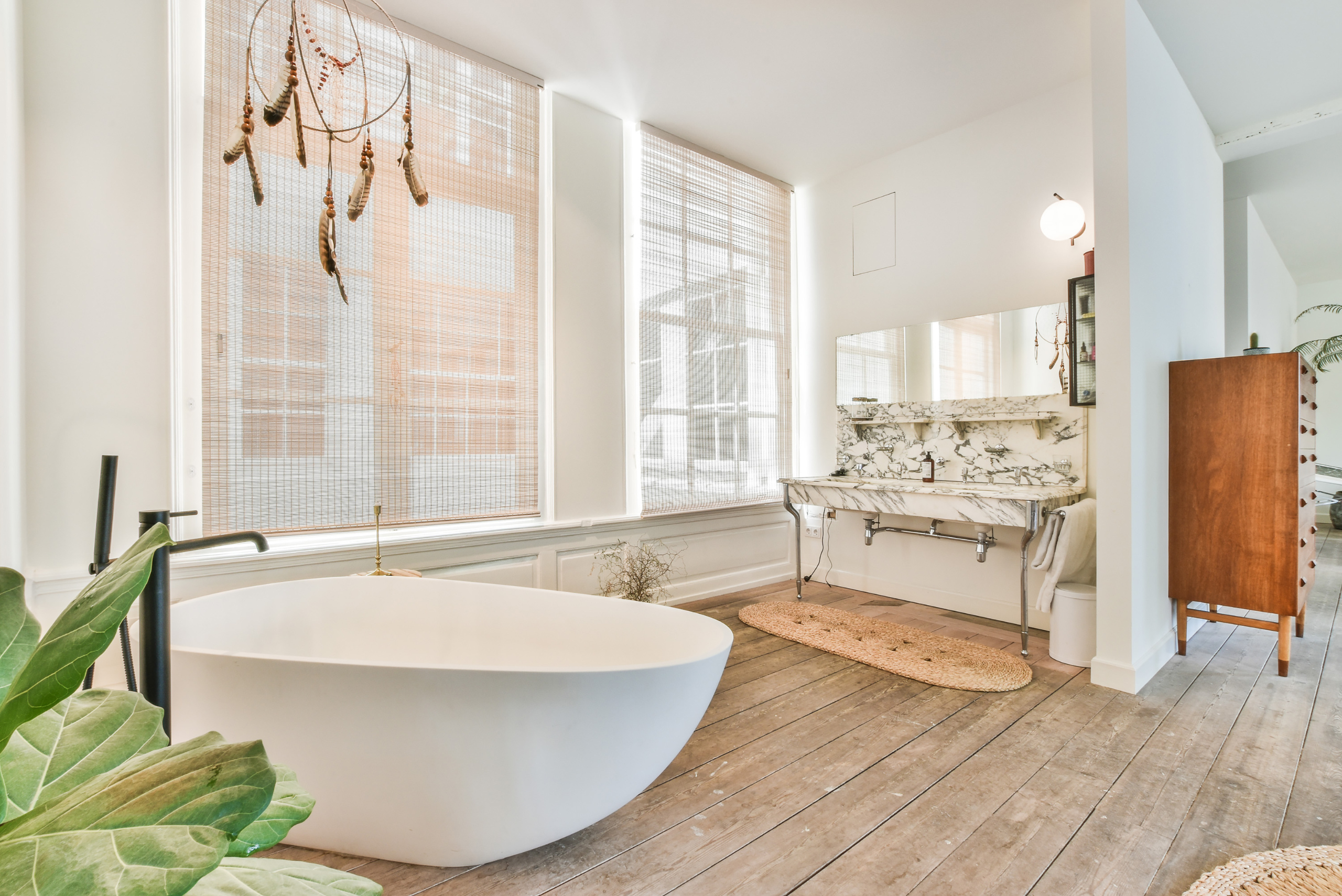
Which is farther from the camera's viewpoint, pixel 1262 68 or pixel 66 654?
pixel 1262 68

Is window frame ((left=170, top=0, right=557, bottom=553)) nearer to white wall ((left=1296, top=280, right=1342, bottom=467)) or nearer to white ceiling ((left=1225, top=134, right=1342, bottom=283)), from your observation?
white ceiling ((left=1225, top=134, right=1342, bottom=283))

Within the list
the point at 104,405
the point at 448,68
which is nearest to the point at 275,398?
the point at 104,405

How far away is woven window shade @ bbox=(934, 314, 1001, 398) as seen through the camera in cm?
339

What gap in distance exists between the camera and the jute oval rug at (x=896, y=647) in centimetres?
257

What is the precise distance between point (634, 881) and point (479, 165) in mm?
2887

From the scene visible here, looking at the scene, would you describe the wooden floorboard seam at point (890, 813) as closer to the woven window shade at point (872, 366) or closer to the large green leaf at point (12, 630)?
the large green leaf at point (12, 630)

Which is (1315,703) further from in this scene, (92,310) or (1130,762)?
(92,310)

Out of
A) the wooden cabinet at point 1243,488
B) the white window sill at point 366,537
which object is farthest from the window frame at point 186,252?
the wooden cabinet at point 1243,488

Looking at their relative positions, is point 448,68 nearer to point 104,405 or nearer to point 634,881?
point 104,405

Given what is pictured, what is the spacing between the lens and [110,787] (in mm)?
223

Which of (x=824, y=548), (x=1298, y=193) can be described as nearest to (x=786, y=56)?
(x=824, y=548)

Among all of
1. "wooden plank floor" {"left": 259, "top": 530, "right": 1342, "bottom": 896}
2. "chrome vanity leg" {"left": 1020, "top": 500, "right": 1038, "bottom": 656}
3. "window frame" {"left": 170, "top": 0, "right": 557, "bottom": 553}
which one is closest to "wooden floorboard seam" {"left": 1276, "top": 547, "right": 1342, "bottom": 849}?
"wooden plank floor" {"left": 259, "top": 530, "right": 1342, "bottom": 896}

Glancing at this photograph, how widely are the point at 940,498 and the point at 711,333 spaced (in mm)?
1650

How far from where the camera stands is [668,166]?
3723mm
